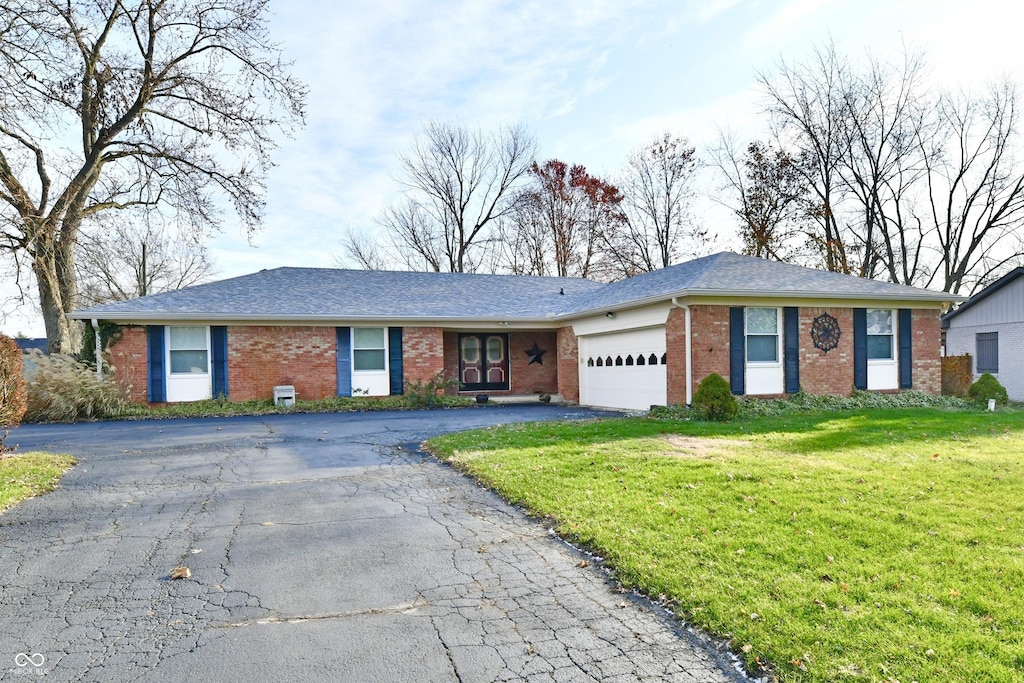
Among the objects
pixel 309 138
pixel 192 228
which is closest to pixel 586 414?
pixel 309 138

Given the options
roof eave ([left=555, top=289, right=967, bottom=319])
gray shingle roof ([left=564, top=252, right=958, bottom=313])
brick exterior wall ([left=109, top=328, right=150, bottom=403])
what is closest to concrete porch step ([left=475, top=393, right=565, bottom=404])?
gray shingle roof ([left=564, top=252, right=958, bottom=313])

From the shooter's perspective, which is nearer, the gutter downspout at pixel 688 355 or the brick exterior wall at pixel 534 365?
the gutter downspout at pixel 688 355

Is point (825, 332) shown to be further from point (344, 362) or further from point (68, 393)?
point (68, 393)

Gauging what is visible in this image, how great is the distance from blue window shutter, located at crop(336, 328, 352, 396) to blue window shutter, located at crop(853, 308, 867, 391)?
13.1 metres

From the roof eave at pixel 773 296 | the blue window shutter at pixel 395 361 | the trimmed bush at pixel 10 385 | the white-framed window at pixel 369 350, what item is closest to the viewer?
the trimmed bush at pixel 10 385

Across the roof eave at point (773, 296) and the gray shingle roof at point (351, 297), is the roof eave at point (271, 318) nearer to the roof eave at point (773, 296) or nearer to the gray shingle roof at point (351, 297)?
the gray shingle roof at point (351, 297)

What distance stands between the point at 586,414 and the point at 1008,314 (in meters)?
15.2

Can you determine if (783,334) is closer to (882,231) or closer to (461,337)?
(461,337)

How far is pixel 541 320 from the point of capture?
19.3 metres

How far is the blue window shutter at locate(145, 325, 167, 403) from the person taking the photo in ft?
52.8

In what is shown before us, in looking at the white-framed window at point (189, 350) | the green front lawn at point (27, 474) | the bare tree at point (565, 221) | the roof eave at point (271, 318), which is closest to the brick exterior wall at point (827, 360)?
the roof eave at point (271, 318)

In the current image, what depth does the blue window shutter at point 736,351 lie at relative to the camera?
45.6 ft

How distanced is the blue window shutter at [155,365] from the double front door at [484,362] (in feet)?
27.5

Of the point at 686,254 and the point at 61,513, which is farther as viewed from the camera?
the point at 686,254
